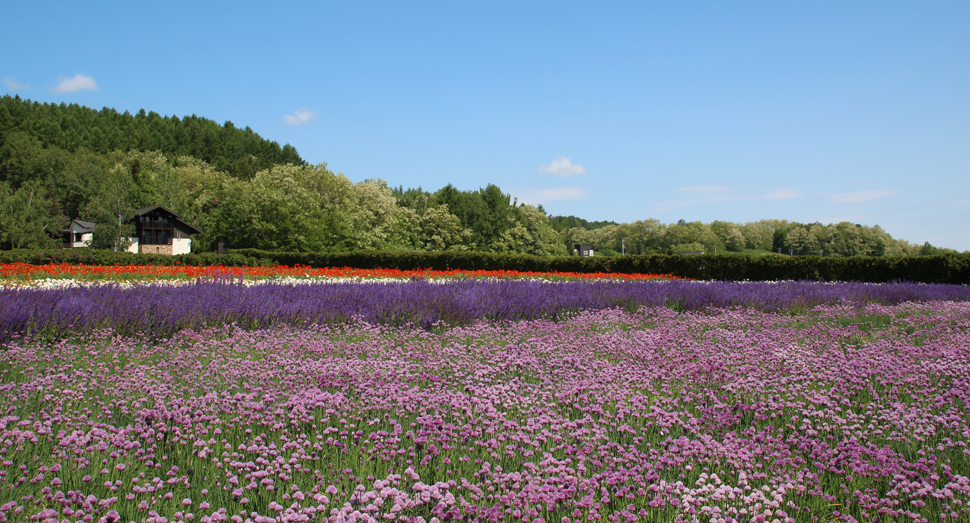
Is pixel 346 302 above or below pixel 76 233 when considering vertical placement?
below

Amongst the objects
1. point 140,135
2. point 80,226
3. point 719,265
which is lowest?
point 719,265

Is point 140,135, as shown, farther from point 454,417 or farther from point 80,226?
point 454,417

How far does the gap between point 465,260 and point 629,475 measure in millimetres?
23277

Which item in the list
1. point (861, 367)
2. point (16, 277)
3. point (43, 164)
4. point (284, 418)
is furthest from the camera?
point (43, 164)

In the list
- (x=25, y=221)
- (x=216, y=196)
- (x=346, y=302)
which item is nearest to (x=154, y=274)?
(x=346, y=302)

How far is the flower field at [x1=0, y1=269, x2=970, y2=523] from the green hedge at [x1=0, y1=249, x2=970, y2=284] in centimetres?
1190

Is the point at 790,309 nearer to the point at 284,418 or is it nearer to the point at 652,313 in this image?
the point at 652,313

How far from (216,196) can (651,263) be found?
205 feet

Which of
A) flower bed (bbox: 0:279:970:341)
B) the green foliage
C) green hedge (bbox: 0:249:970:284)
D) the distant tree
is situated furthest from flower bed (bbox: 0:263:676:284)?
the green foliage

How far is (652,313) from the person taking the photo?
9711 millimetres

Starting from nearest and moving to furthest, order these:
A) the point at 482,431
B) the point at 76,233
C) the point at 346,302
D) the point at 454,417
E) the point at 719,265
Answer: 1. the point at 482,431
2. the point at 454,417
3. the point at 346,302
4. the point at 719,265
5. the point at 76,233

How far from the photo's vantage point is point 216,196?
70.2 metres

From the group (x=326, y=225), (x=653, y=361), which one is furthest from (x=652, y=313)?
(x=326, y=225)

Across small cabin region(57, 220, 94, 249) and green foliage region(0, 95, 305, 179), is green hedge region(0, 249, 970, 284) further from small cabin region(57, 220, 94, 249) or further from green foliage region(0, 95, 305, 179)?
green foliage region(0, 95, 305, 179)
